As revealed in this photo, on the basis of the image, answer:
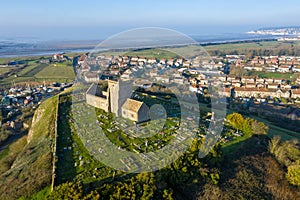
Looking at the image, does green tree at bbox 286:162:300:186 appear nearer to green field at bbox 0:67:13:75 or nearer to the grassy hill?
the grassy hill

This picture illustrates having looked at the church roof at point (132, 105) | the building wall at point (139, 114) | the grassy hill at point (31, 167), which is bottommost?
the grassy hill at point (31, 167)

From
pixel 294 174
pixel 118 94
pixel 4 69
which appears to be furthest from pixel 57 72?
pixel 294 174

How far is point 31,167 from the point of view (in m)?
17.0

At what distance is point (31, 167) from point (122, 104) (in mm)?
9497

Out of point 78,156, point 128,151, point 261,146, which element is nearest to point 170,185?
point 128,151

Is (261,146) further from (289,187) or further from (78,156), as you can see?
(78,156)

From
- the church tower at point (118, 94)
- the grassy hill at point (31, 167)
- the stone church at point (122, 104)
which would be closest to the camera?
the grassy hill at point (31, 167)

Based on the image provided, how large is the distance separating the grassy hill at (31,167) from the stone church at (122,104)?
5518mm

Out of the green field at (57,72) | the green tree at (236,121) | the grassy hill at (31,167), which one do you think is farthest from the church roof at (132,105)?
the green field at (57,72)

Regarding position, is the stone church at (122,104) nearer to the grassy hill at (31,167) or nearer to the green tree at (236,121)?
the grassy hill at (31,167)

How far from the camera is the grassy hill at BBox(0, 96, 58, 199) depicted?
46.8 ft

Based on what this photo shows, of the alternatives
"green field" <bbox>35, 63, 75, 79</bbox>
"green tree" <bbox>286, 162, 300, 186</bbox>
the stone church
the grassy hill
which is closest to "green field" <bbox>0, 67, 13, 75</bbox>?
"green field" <bbox>35, 63, 75, 79</bbox>

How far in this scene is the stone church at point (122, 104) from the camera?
2208cm

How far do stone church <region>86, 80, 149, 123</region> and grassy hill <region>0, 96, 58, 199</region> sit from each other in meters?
→ 5.52
